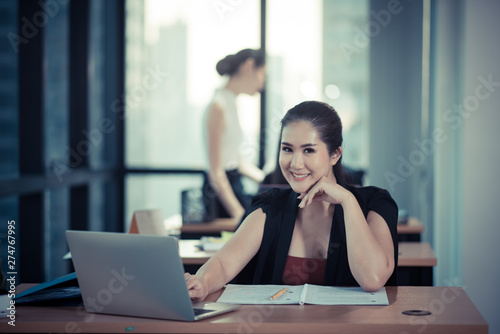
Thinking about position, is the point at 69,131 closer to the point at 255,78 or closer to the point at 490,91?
the point at 255,78

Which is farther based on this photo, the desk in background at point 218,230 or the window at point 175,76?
the window at point 175,76

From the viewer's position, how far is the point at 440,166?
12.0ft

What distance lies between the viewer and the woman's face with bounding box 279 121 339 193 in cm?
223

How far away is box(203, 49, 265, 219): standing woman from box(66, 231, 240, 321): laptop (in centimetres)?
242

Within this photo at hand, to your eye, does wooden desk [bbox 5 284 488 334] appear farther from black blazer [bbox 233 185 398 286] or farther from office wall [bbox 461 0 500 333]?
office wall [bbox 461 0 500 333]

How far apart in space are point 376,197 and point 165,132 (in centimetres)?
412

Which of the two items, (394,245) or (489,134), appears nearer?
(394,245)

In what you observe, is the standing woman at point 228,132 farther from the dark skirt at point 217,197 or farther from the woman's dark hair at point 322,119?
the woman's dark hair at point 322,119

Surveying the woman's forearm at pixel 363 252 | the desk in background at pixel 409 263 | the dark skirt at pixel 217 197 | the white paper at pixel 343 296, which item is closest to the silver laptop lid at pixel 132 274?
the white paper at pixel 343 296

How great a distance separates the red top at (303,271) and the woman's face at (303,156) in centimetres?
26

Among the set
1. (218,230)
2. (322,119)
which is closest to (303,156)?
(322,119)

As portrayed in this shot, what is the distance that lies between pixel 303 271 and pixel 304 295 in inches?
16.1

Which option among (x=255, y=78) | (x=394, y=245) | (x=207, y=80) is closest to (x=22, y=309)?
(x=394, y=245)

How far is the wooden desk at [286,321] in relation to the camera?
158 cm
